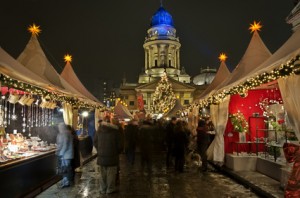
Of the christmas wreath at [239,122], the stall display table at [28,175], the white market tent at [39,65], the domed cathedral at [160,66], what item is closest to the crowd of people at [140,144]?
the christmas wreath at [239,122]

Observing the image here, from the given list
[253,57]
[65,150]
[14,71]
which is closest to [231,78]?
[253,57]

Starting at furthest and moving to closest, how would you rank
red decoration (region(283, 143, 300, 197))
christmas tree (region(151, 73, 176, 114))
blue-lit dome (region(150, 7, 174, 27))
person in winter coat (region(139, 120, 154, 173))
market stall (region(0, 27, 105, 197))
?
blue-lit dome (region(150, 7, 174, 27))
christmas tree (region(151, 73, 176, 114))
person in winter coat (region(139, 120, 154, 173))
market stall (region(0, 27, 105, 197))
red decoration (region(283, 143, 300, 197))

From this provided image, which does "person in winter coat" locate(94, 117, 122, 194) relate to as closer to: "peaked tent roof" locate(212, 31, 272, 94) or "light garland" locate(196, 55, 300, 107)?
"light garland" locate(196, 55, 300, 107)

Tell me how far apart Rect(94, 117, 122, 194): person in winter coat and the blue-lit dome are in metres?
84.6

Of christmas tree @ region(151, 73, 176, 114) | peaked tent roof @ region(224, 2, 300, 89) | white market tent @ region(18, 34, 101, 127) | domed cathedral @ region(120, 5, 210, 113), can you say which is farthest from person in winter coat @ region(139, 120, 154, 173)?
domed cathedral @ region(120, 5, 210, 113)

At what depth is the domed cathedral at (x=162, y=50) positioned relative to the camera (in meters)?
86.8

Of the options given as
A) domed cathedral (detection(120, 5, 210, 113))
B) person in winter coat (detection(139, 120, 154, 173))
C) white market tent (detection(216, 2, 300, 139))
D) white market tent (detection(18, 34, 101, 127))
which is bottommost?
person in winter coat (detection(139, 120, 154, 173))

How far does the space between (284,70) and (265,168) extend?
425cm

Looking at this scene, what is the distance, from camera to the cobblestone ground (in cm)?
808

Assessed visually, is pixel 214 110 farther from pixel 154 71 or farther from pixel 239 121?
pixel 154 71

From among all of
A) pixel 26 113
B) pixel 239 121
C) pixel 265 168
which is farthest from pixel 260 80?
pixel 26 113

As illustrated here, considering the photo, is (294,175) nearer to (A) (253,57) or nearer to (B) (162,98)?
(A) (253,57)

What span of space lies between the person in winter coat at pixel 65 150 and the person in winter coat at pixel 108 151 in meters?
1.03

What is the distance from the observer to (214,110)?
497 inches
